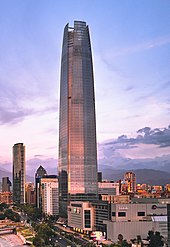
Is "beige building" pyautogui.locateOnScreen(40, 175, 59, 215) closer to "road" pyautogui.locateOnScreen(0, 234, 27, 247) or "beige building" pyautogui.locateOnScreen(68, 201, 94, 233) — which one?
"road" pyautogui.locateOnScreen(0, 234, 27, 247)

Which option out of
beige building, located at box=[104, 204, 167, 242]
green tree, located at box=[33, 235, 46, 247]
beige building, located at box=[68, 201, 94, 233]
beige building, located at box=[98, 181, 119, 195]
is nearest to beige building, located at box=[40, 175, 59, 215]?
beige building, located at box=[98, 181, 119, 195]

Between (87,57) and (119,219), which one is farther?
(87,57)

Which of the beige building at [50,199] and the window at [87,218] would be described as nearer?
the window at [87,218]

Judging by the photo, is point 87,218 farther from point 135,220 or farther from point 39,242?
point 39,242

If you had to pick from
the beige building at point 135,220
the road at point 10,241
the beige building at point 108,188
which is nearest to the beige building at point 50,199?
the beige building at point 108,188

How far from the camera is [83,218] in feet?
267

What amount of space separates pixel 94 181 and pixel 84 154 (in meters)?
7.00

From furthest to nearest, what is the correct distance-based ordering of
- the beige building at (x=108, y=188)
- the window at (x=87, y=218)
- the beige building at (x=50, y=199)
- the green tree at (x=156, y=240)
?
the beige building at (x=108, y=188), the beige building at (x=50, y=199), the window at (x=87, y=218), the green tree at (x=156, y=240)

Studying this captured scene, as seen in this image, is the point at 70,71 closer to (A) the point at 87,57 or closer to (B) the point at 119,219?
(A) the point at 87,57

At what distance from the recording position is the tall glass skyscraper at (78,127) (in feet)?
363

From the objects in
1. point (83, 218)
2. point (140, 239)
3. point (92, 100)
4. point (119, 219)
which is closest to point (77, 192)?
point (92, 100)

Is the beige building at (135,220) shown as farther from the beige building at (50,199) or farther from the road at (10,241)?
the beige building at (50,199)

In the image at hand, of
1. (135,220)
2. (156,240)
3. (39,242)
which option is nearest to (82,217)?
(135,220)

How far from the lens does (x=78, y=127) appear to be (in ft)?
363
